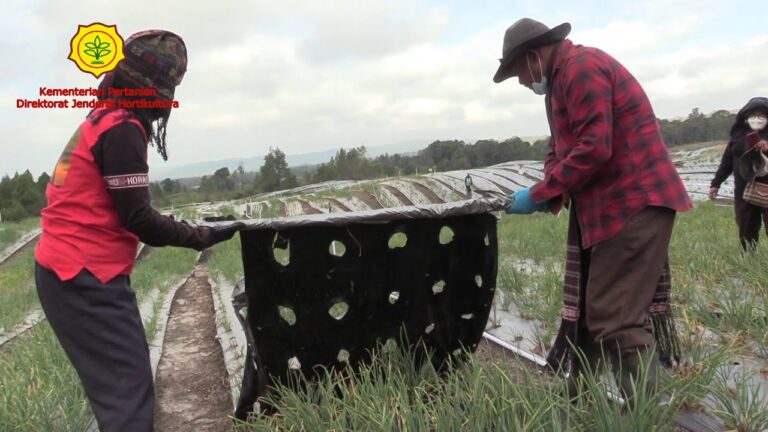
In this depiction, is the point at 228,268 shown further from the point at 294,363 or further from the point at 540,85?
the point at 540,85

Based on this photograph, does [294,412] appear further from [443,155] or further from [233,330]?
[443,155]

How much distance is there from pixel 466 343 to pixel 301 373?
2.44 feet

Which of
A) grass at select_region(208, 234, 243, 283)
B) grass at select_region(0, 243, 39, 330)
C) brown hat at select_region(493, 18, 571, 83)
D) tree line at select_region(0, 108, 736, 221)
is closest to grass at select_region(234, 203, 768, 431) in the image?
brown hat at select_region(493, 18, 571, 83)

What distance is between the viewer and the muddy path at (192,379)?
2.66m

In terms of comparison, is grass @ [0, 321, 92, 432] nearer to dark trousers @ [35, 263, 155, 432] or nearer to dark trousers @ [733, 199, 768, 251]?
dark trousers @ [35, 263, 155, 432]

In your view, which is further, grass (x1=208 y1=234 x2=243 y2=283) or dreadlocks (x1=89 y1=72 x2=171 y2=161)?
grass (x1=208 y1=234 x2=243 y2=283)

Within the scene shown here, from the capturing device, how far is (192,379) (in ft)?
10.6

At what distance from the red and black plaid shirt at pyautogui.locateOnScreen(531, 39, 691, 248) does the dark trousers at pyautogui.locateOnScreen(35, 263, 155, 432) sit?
1514mm

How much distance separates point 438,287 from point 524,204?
1.67ft

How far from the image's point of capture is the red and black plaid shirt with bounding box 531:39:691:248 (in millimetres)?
1794

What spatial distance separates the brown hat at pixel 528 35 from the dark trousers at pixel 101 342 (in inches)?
61.9

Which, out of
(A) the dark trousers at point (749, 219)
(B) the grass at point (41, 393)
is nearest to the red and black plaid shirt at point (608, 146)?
(B) the grass at point (41, 393)

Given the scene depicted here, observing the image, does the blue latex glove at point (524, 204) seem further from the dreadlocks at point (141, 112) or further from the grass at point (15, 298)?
the grass at point (15, 298)

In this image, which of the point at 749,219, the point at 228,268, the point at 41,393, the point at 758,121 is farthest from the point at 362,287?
the point at 228,268
